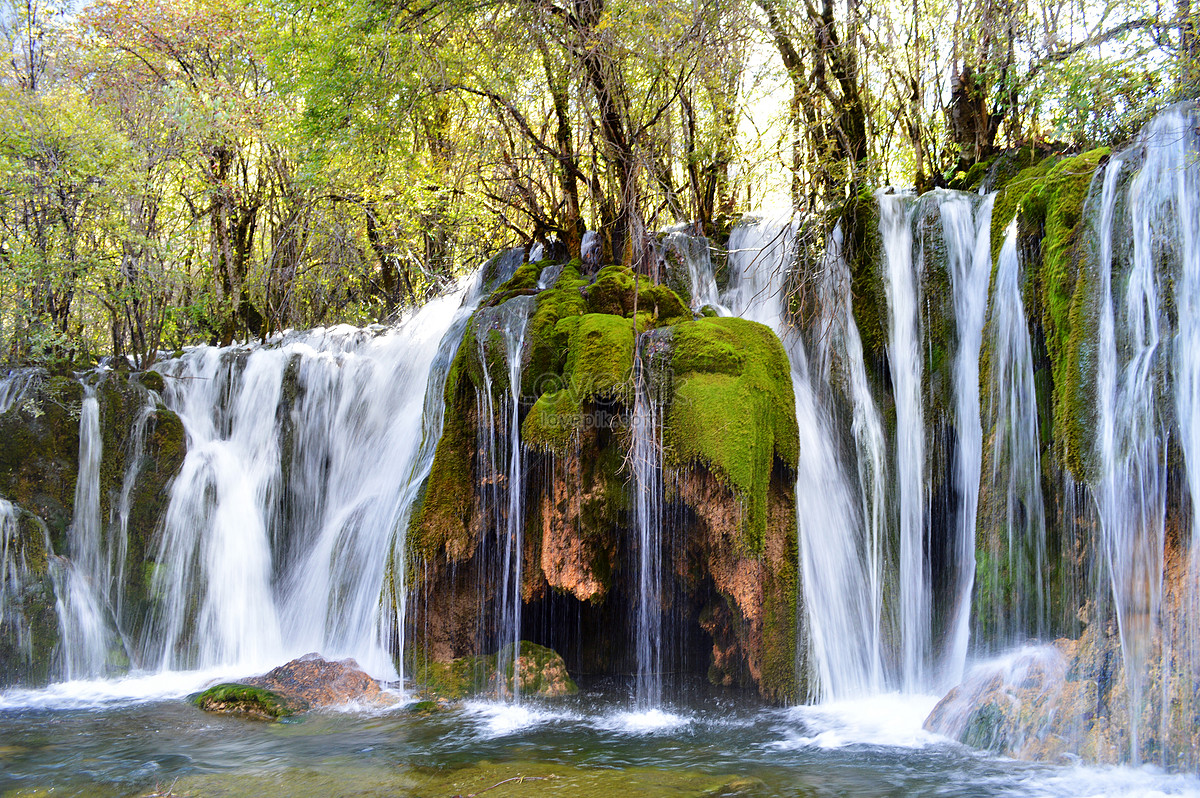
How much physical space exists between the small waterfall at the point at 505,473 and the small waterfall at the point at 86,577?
512cm

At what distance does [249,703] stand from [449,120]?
35.0 ft

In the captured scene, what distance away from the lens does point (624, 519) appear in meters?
8.27

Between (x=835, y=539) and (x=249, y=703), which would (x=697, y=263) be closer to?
(x=835, y=539)

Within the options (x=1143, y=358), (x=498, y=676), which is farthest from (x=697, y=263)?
(x=498, y=676)

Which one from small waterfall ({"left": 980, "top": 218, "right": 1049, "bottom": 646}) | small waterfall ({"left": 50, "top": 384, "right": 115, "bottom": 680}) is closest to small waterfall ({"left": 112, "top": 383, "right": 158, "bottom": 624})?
small waterfall ({"left": 50, "top": 384, "right": 115, "bottom": 680})

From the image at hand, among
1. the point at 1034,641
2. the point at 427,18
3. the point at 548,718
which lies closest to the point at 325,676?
the point at 548,718

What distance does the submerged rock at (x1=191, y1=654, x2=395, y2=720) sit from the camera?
784 cm

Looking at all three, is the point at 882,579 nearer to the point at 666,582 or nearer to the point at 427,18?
the point at 666,582

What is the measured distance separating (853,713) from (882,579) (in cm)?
148

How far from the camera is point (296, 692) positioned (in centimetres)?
807

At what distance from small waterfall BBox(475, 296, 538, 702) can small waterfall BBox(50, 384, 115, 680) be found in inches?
202

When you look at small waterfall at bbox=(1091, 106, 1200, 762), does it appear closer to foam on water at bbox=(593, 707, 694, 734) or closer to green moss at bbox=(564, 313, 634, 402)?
foam on water at bbox=(593, 707, 694, 734)

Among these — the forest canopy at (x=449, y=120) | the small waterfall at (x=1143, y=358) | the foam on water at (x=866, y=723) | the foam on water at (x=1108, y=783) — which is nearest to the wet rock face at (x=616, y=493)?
the foam on water at (x=866, y=723)

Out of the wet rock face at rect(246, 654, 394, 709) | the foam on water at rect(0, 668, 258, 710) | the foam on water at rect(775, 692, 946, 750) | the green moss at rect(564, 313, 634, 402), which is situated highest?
the green moss at rect(564, 313, 634, 402)
